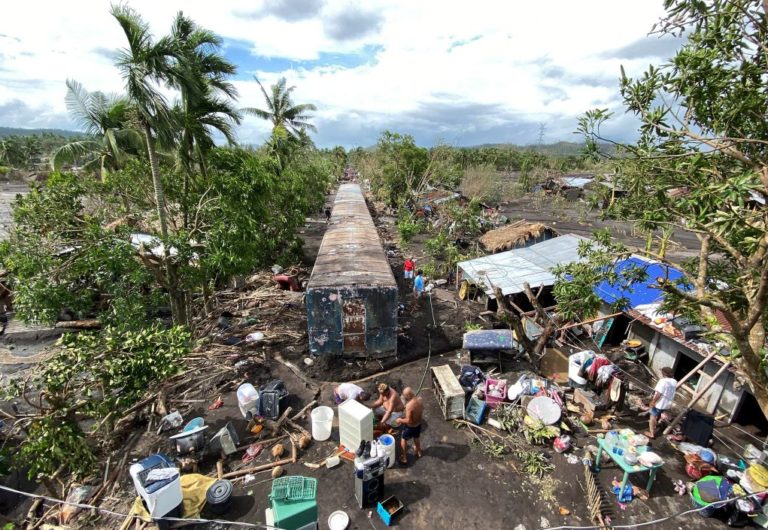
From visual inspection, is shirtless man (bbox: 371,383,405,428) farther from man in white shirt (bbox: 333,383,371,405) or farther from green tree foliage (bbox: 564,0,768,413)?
green tree foliage (bbox: 564,0,768,413)

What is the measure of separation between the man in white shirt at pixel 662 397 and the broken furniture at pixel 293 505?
7.21 metres

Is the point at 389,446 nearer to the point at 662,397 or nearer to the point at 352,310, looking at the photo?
the point at 352,310

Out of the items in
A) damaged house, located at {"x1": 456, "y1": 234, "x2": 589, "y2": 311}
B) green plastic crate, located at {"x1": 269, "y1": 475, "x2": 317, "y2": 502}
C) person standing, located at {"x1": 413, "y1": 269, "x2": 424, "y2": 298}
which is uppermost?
damaged house, located at {"x1": 456, "y1": 234, "x2": 589, "y2": 311}

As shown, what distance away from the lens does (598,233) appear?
6629 millimetres

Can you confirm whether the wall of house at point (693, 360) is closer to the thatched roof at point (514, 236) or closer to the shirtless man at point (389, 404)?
the shirtless man at point (389, 404)

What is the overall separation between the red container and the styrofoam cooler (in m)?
3.18

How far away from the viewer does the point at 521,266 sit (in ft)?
47.7

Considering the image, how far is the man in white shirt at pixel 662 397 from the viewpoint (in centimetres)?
737

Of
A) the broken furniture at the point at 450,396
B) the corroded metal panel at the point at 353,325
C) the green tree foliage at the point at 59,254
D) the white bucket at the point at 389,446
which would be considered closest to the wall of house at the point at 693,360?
the broken furniture at the point at 450,396

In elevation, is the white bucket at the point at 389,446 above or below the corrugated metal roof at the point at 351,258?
below

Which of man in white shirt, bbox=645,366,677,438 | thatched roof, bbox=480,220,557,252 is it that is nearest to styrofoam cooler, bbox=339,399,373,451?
man in white shirt, bbox=645,366,677,438

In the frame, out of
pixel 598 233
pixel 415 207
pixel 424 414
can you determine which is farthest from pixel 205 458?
pixel 415 207

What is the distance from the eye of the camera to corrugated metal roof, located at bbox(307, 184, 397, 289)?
10164mm

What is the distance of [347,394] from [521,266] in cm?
931
